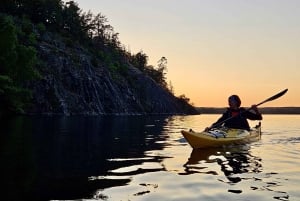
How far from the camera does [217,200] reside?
764cm

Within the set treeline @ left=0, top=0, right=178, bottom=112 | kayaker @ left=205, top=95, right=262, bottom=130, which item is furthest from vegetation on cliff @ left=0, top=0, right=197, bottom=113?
kayaker @ left=205, top=95, right=262, bottom=130

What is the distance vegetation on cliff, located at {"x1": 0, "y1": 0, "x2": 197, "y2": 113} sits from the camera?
48469mm

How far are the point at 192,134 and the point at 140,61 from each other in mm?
143728

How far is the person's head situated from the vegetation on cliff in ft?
99.8

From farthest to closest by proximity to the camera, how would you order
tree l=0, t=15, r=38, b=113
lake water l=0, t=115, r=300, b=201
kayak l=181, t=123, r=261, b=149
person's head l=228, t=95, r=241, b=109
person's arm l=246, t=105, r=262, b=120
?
tree l=0, t=15, r=38, b=113 → person's arm l=246, t=105, r=262, b=120 → person's head l=228, t=95, r=241, b=109 → kayak l=181, t=123, r=261, b=149 → lake water l=0, t=115, r=300, b=201

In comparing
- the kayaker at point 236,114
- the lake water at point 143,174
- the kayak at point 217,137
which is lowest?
the lake water at point 143,174

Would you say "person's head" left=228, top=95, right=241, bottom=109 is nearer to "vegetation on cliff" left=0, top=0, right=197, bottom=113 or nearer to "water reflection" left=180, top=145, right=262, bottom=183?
"water reflection" left=180, top=145, right=262, bottom=183

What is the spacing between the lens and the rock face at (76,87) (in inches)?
2547

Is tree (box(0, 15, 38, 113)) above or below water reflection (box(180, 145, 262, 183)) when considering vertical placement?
above

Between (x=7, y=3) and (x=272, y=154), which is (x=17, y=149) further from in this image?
(x=7, y=3)

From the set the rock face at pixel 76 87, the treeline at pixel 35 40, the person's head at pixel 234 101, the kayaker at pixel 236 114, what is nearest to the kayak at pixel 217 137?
the kayaker at pixel 236 114

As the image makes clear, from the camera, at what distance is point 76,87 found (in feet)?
246

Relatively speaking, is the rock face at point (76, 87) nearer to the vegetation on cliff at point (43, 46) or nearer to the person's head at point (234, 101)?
the vegetation on cliff at point (43, 46)

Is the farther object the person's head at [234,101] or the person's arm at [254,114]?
the person's arm at [254,114]
